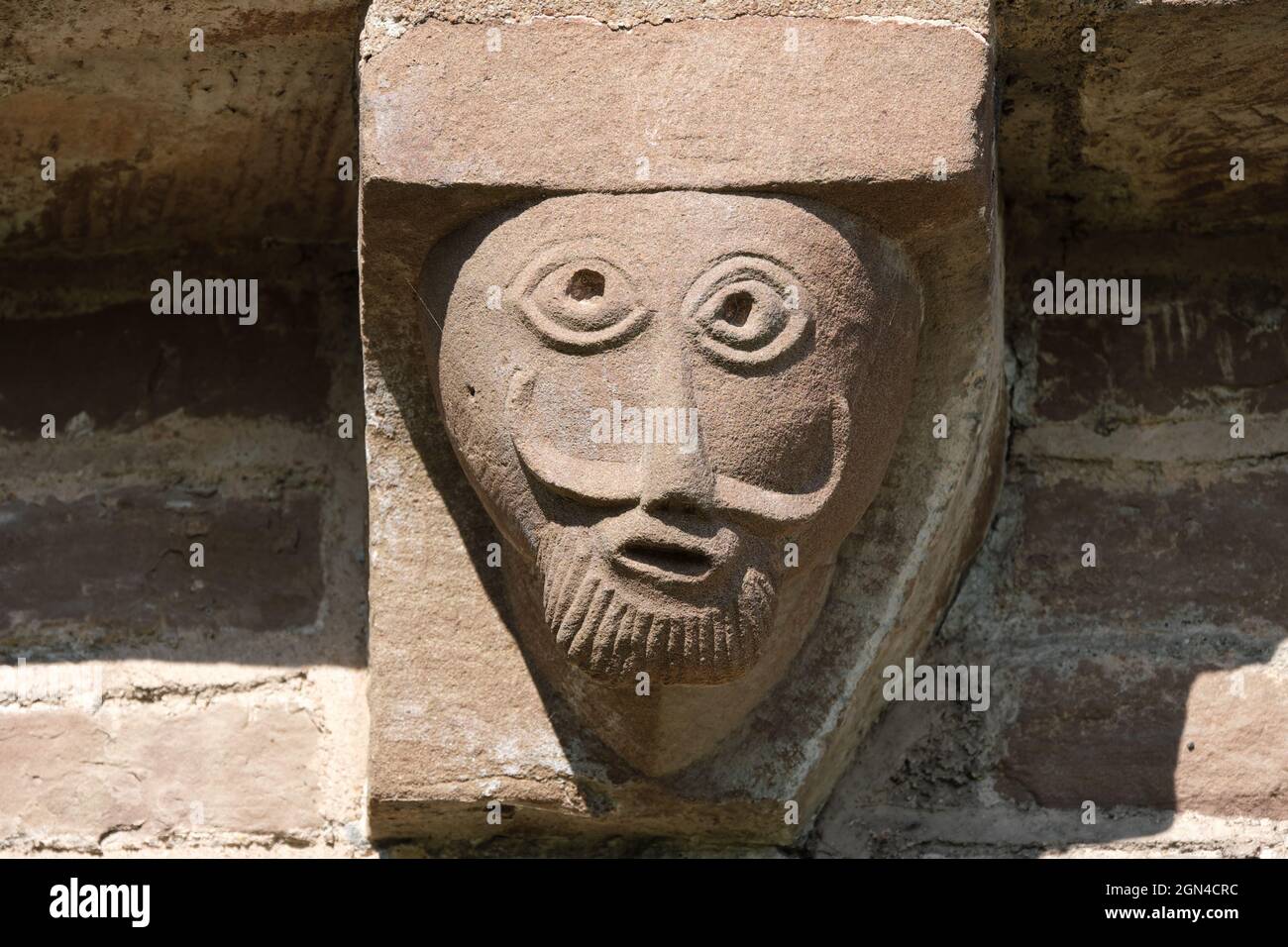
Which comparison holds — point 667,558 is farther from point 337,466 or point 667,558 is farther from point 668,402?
point 337,466

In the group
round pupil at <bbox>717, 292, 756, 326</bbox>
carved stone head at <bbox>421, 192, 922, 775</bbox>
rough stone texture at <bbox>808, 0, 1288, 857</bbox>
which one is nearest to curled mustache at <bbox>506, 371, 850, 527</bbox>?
carved stone head at <bbox>421, 192, 922, 775</bbox>

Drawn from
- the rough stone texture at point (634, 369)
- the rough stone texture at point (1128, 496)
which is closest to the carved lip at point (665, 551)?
the rough stone texture at point (634, 369)

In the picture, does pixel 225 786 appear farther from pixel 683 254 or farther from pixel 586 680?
pixel 683 254

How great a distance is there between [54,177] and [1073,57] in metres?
1.06

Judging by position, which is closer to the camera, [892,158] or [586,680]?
[892,158]

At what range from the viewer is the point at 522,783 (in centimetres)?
193

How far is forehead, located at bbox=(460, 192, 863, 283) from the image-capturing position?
5.61ft

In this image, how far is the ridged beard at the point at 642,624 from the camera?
1687mm

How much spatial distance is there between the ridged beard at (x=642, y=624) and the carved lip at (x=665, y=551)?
21 mm

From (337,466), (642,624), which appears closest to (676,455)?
(642,624)

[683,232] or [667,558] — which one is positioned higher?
[683,232]

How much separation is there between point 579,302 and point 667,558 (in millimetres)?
237

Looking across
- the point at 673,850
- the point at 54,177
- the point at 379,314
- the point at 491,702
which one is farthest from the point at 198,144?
the point at 673,850

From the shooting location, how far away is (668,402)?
5.51 feet
